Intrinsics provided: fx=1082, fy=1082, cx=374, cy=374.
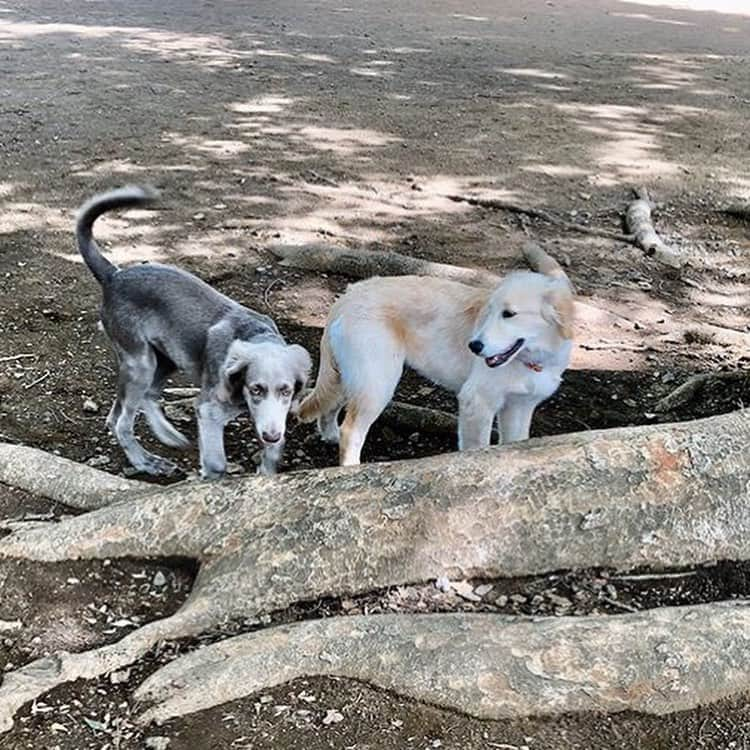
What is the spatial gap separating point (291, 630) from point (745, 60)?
16375 mm

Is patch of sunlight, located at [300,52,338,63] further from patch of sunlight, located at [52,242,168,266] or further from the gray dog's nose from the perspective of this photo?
the gray dog's nose

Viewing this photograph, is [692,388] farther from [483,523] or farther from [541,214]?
[541,214]

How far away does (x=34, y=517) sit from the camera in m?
4.77

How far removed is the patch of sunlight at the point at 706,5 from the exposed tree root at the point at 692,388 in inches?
791

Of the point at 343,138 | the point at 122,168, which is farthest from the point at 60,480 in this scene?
the point at 343,138

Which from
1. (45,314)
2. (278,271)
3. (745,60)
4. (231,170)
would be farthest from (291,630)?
(745,60)

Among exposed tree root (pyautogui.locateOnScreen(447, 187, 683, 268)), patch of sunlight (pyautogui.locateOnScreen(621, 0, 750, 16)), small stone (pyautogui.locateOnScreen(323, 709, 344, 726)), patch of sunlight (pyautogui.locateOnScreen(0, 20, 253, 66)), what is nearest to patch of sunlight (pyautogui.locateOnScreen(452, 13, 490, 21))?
patch of sunlight (pyautogui.locateOnScreen(621, 0, 750, 16))

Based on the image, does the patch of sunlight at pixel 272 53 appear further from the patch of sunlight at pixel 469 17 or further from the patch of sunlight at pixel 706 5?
the patch of sunlight at pixel 706 5

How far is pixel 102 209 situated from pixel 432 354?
6.42 feet

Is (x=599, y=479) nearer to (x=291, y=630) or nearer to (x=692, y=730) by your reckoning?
(x=692, y=730)

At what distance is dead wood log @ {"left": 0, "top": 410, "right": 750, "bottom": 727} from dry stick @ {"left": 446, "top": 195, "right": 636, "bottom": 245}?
5506 millimetres

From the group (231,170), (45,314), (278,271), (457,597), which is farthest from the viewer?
(231,170)

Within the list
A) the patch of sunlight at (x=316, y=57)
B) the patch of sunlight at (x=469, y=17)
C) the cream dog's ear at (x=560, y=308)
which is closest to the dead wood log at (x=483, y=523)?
the cream dog's ear at (x=560, y=308)

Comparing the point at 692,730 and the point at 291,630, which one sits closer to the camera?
the point at 692,730
